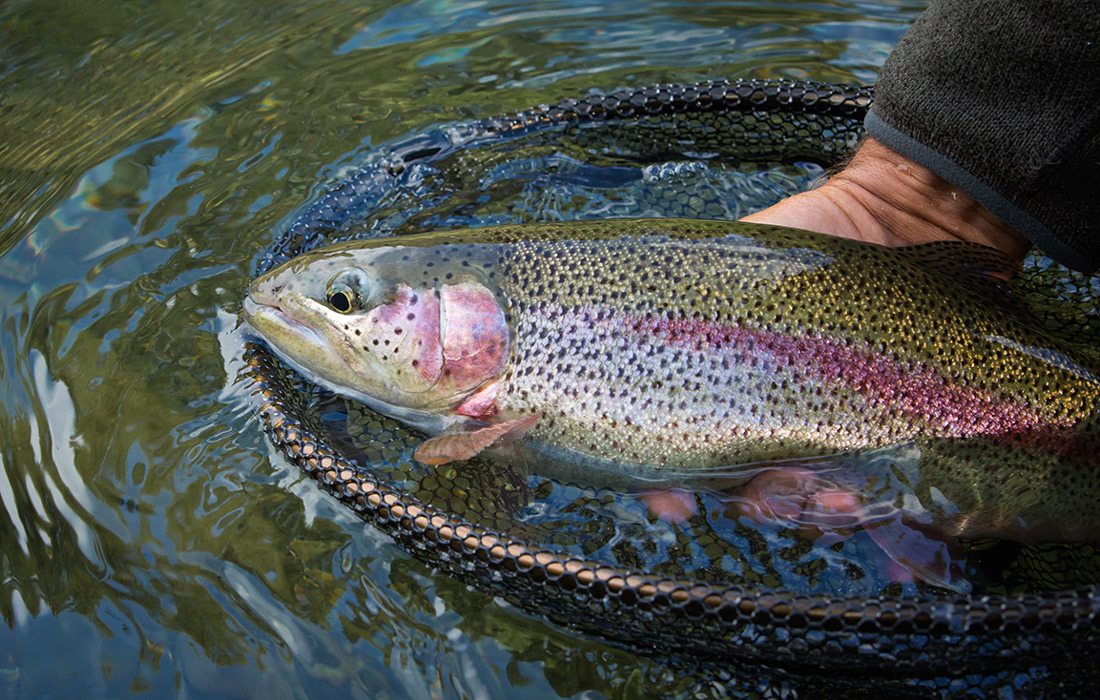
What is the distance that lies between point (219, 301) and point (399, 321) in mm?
946

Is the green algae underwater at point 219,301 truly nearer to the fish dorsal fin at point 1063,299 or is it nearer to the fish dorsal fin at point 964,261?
the fish dorsal fin at point 1063,299

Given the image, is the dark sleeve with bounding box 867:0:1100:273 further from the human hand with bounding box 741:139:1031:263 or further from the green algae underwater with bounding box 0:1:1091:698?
the green algae underwater with bounding box 0:1:1091:698

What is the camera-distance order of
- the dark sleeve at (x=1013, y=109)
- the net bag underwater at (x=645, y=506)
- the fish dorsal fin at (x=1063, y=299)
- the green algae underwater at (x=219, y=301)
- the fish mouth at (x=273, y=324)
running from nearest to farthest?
the net bag underwater at (x=645, y=506) → the green algae underwater at (x=219, y=301) → the dark sleeve at (x=1013, y=109) → the fish mouth at (x=273, y=324) → the fish dorsal fin at (x=1063, y=299)

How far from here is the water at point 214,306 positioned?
2385 mm

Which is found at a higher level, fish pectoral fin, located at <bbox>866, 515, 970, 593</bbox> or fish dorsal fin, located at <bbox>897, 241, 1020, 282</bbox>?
fish dorsal fin, located at <bbox>897, 241, 1020, 282</bbox>

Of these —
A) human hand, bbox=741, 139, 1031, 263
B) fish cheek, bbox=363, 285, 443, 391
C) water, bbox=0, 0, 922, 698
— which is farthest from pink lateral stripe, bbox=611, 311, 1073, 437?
water, bbox=0, 0, 922, 698

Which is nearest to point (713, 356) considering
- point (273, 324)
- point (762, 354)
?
point (762, 354)

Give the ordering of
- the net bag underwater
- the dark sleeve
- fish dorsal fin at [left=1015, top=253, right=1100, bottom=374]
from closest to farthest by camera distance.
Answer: the net bag underwater
the dark sleeve
fish dorsal fin at [left=1015, top=253, right=1100, bottom=374]

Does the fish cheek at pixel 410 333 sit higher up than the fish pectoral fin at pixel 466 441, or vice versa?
the fish cheek at pixel 410 333

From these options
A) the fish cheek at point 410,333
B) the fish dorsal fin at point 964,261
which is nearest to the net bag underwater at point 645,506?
the fish cheek at point 410,333

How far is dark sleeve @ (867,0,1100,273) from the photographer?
8.29 feet

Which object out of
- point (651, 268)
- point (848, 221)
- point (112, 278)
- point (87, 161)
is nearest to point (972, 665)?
Result: point (651, 268)

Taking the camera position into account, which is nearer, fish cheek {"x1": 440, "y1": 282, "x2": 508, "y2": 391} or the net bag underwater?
the net bag underwater

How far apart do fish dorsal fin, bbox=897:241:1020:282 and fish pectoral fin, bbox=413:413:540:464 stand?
118cm
